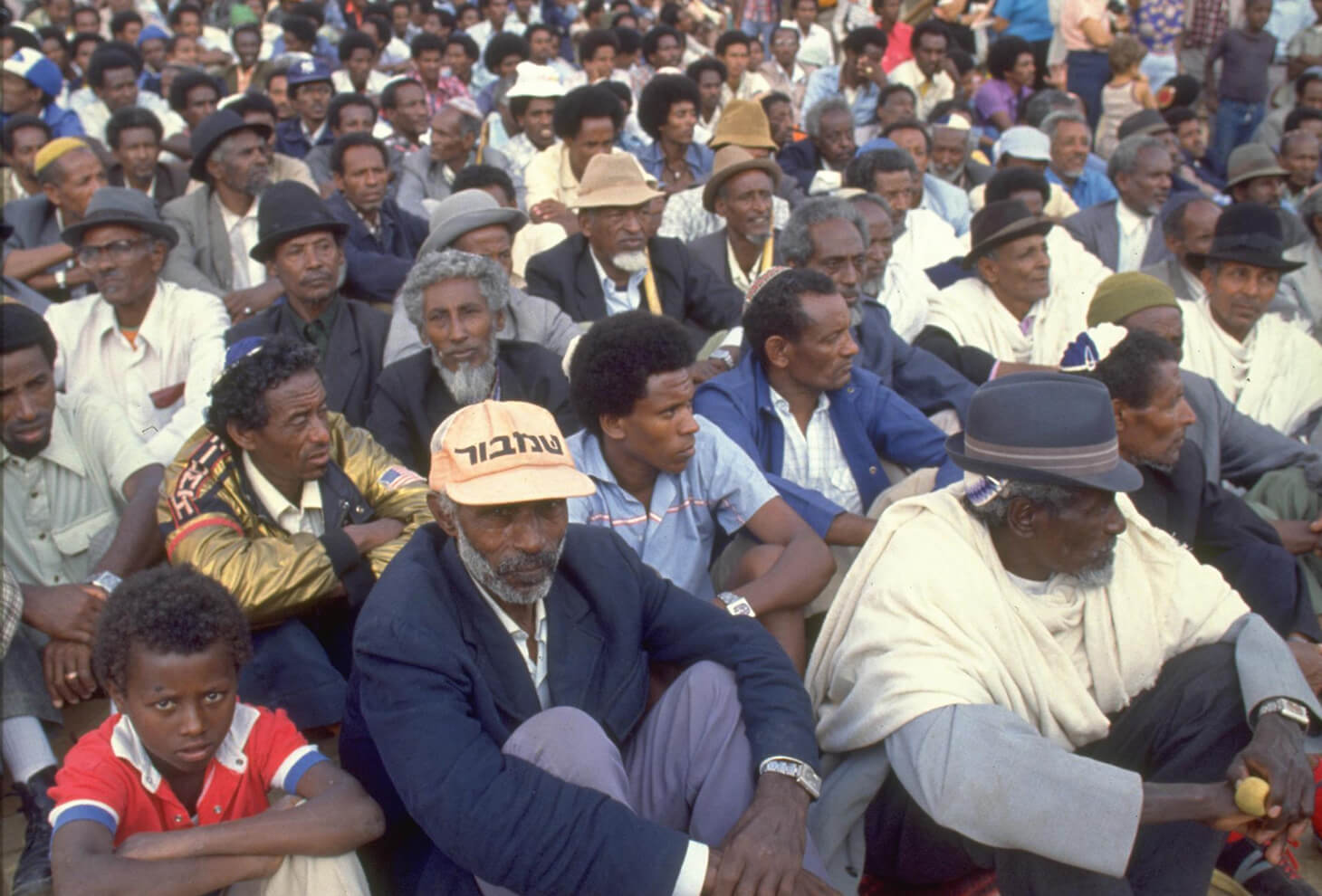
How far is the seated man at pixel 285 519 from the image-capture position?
10.6 ft

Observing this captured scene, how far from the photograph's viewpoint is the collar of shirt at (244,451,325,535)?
3539mm

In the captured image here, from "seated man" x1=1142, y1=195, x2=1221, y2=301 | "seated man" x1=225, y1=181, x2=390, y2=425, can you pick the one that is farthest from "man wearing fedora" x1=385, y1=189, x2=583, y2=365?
"seated man" x1=1142, y1=195, x2=1221, y2=301

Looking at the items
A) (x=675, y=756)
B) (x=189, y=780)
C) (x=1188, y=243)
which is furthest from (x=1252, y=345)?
(x=189, y=780)

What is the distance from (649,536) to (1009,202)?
10.4 feet

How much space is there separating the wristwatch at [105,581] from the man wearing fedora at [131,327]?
1.47 m

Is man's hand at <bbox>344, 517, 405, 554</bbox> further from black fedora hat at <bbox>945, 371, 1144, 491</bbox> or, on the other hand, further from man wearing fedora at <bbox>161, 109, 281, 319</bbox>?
man wearing fedora at <bbox>161, 109, 281, 319</bbox>

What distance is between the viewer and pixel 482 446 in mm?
2580

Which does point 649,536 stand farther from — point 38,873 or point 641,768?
point 38,873

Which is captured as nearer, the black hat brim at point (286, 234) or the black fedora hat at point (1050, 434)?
the black fedora hat at point (1050, 434)

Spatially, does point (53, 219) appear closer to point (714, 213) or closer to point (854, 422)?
point (714, 213)

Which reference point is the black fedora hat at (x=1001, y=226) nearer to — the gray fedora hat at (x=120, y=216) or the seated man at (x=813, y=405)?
the seated man at (x=813, y=405)

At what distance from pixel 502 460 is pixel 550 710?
0.55 m

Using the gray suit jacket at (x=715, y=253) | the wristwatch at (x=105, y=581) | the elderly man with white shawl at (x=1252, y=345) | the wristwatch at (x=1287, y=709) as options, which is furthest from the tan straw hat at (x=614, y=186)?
the wristwatch at (x=1287, y=709)

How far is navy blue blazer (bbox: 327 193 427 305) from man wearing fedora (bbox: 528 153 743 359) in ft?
2.38
